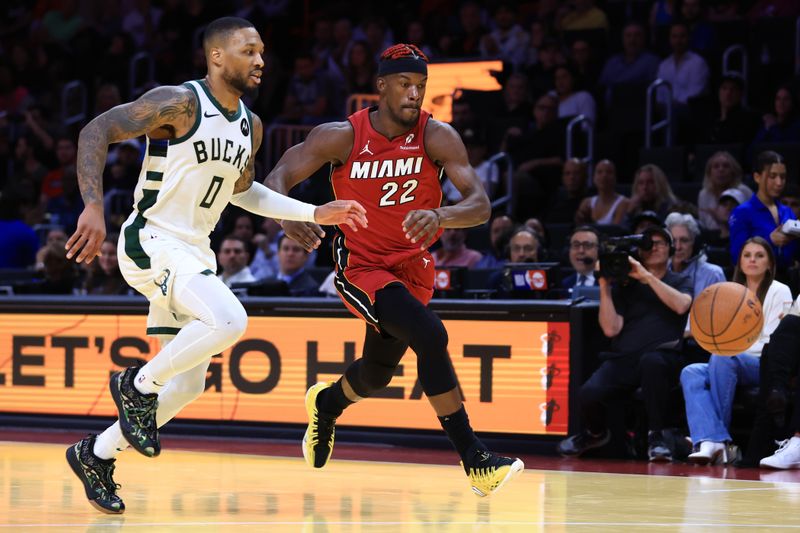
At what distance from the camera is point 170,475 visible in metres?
8.10

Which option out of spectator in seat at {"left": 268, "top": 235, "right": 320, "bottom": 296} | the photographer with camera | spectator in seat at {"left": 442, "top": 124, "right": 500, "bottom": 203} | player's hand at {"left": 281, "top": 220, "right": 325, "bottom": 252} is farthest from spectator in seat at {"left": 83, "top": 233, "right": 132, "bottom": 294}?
player's hand at {"left": 281, "top": 220, "right": 325, "bottom": 252}

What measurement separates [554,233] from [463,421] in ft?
20.2

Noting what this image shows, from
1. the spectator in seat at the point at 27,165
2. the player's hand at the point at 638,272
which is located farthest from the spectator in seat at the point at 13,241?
the player's hand at the point at 638,272

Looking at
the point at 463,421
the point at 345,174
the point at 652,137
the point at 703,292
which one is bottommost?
the point at 463,421

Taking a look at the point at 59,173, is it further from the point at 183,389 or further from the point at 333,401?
the point at 183,389

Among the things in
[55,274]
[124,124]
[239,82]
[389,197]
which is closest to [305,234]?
[389,197]

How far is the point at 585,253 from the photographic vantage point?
1072 centimetres

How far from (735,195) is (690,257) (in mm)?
1446

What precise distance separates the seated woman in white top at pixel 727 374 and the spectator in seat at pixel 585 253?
Answer: 1420mm

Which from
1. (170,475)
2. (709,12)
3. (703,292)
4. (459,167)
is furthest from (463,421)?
(709,12)

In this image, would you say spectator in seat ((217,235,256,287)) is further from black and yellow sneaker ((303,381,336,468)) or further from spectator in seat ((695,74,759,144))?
spectator in seat ((695,74,759,144))

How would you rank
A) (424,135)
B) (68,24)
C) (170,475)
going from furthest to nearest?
(68,24) < (170,475) < (424,135)

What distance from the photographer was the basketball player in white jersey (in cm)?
630

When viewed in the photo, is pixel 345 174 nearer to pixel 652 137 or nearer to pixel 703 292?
pixel 703 292
